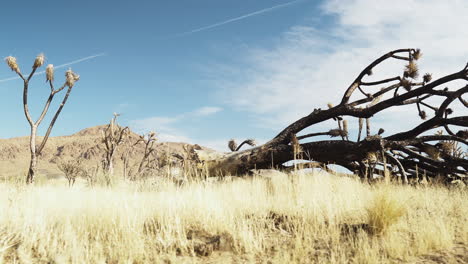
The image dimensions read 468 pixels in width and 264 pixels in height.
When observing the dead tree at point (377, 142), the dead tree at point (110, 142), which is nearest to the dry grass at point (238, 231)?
the dead tree at point (377, 142)

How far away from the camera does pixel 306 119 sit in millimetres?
10688

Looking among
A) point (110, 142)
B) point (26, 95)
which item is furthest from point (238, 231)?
point (110, 142)

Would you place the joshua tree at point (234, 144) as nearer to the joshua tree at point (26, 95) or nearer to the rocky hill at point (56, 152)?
the joshua tree at point (26, 95)

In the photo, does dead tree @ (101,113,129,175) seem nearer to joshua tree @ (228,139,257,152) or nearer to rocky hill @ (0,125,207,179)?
joshua tree @ (228,139,257,152)

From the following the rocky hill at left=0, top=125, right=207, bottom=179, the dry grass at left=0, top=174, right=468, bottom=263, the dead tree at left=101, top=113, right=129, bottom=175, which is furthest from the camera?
the rocky hill at left=0, top=125, right=207, bottom=179

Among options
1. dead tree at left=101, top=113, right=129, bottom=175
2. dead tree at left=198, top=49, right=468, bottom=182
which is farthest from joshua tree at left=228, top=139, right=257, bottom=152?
dead tree at left=101, top=113, right=129, bottom=175

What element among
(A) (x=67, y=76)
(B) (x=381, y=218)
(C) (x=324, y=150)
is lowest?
(B) (x=381, y=218)

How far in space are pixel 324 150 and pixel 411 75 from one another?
121 inches

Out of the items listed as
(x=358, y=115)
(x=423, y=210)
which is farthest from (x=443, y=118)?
(x=423, y=210)

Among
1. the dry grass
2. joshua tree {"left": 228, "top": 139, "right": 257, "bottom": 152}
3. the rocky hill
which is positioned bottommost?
the dry grass

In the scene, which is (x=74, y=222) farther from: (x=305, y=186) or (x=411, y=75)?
(x=411, y=75)

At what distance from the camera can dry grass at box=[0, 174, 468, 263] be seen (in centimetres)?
438

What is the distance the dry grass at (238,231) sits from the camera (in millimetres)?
4383

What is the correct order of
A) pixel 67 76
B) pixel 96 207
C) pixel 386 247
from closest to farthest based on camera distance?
pixel 386 247, pixel 96 207, pixel 67 76
